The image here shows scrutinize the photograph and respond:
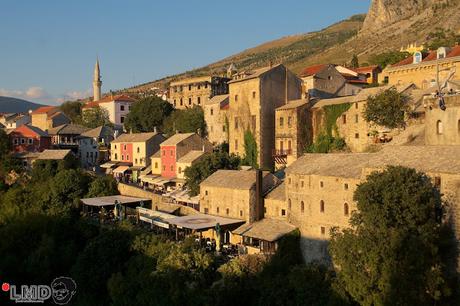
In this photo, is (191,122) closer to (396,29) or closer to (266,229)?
(266,229)

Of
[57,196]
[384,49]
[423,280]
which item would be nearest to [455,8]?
[384,49]

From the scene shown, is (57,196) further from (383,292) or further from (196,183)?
(383,292)

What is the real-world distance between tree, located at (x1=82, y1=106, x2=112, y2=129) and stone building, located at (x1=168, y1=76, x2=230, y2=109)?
1356cm

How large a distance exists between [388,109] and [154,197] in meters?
25.0

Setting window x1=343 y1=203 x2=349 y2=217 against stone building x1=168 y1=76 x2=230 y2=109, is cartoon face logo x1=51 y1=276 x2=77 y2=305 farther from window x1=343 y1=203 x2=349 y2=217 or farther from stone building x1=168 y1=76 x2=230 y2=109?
stone building x1=168 y1=76 x2=230 y2=109

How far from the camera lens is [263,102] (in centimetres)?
5291

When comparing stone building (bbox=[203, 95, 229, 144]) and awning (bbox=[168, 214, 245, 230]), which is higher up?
stone building (bbox=[203, 95, 229, 144])

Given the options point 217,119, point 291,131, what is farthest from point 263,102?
point 217,119

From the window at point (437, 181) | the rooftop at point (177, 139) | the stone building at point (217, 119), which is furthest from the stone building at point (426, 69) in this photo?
the window at point (437, 181)

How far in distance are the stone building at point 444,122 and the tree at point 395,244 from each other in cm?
536

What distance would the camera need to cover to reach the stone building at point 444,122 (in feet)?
101

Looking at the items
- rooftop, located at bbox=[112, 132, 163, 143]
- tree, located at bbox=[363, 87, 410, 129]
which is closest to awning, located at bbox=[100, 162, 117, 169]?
rooftop, located at bbox=[112, 132, 163, 143]

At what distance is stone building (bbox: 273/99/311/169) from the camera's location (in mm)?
49031

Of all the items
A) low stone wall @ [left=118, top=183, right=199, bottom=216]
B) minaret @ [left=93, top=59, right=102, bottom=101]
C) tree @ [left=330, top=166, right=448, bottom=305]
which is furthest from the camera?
minaret @ [left=93, top=59, right=102, bottom=101]
